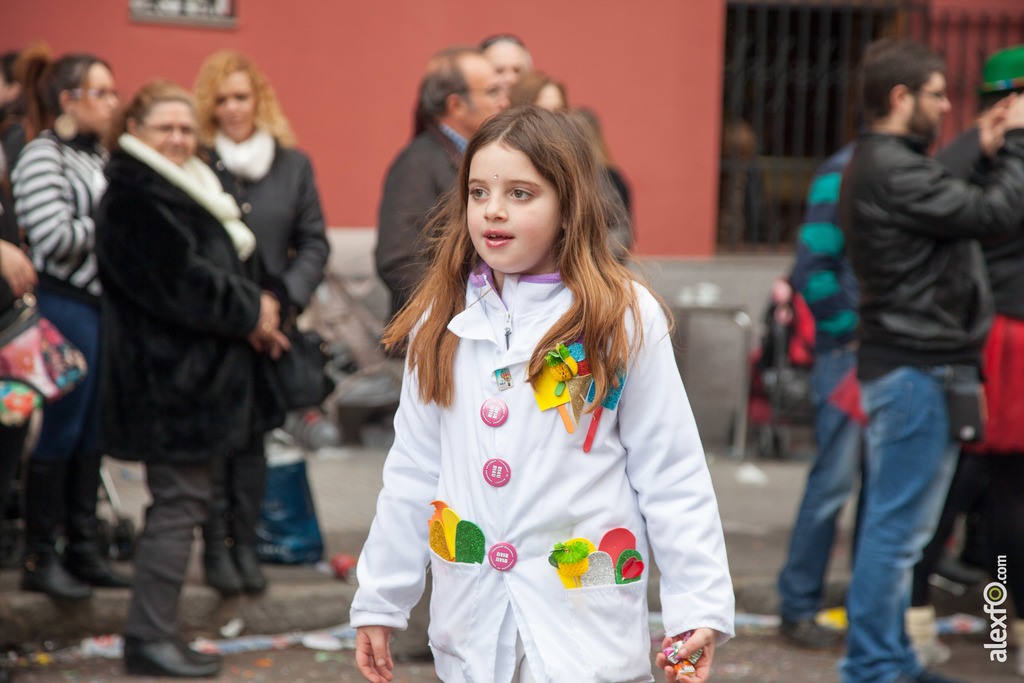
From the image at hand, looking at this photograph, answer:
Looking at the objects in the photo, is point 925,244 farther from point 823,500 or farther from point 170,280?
point 170,280

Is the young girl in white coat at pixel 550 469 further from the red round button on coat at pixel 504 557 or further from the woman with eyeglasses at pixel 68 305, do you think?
the woman with eyeglasses at pixel 68 305

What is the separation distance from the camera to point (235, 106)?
4.74 metres

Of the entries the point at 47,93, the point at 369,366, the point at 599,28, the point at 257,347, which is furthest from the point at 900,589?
Result: the point at 599,28

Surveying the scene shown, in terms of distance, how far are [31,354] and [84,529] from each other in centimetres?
102

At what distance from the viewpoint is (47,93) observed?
457 centimetres

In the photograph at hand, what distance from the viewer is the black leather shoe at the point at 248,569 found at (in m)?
4.45

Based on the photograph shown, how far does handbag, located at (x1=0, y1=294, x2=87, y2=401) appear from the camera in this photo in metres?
3.60

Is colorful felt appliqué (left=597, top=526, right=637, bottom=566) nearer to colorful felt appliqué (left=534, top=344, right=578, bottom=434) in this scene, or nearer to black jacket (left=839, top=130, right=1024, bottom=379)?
colorful felt appliqué (left=534, top=344, right=578, bottom=434)

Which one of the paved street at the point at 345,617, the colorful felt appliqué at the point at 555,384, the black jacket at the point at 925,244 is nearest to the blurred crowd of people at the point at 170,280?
the paved street at the point at 345,617

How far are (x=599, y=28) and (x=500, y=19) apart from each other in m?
0.76

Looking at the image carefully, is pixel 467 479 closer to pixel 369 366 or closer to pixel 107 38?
pixel 369 366

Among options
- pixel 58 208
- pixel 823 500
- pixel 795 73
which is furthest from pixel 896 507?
pixel 795 73

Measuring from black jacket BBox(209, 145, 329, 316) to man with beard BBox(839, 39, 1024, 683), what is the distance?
87.8 inches

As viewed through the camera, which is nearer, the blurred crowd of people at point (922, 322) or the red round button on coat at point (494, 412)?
the red round button on coat at point (494, 412)
